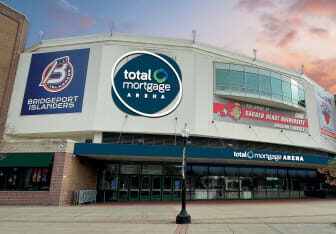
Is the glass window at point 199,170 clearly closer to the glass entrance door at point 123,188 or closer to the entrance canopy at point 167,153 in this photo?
the entrance canopy at point 167,153

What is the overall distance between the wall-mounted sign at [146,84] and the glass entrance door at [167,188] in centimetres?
686

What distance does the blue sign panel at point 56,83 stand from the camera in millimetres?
25031

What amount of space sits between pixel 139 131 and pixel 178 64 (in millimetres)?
8430

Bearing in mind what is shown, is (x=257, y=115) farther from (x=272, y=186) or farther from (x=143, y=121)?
(x=143, y=121)

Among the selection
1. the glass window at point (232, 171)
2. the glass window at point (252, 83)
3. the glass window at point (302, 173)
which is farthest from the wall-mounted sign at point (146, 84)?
the glass window at point (302, 173)

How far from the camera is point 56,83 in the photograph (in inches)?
1026

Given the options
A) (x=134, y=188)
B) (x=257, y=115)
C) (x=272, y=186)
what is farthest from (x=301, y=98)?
(x=134, y=188)

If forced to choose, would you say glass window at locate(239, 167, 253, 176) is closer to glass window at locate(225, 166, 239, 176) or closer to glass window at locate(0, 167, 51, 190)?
glass window at locate(225, 166, 239, 176)

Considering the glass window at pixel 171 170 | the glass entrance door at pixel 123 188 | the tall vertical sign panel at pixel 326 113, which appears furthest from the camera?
the tall vertical sign panel at pixel 326 113

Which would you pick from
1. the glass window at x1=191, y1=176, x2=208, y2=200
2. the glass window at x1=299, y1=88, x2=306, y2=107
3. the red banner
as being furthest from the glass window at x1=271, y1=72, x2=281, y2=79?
the glass window at x1=191, y1=176, x2=208, y2=200

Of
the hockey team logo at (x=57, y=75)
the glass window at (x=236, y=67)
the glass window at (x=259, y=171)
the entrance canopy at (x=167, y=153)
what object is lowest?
the glass window at (x=259, y=171)

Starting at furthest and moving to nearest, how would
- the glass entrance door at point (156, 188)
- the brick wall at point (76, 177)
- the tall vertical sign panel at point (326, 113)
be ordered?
the tall vertical sign panel at point (326, 113) < the glass entrance door at point (156, 188) < the brick wall at point (76, 177)

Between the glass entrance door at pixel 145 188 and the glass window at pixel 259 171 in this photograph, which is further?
the glass window at pixel 259 171

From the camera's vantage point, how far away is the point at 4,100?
26547mm
